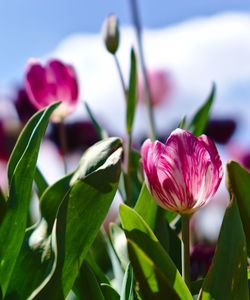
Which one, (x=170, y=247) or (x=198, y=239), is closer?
(x=170, y=247)

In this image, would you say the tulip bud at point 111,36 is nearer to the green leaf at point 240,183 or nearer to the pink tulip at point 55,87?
the pink tulip at point 55,87

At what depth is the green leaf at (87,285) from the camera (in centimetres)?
42

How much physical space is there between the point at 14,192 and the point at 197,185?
0.15 m

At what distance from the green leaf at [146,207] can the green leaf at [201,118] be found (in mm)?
202

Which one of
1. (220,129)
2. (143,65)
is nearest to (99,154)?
(143,65)

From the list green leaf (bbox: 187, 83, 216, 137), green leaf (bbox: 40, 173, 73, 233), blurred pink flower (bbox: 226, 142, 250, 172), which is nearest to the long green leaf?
green leaf (bbox: 40, 173, 73, 233)

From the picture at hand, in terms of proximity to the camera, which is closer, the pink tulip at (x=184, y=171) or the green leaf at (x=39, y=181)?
the pink tulip at (x=184, y=171)

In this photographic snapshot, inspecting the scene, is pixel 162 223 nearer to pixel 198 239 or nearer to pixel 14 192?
pixel 14 192

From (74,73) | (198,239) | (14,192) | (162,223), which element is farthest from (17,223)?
(198,239)

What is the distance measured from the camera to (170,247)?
0.50m

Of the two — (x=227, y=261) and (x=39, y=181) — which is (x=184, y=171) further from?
(x=39, y=181)

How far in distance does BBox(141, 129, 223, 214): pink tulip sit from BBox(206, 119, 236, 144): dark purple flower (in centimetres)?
70

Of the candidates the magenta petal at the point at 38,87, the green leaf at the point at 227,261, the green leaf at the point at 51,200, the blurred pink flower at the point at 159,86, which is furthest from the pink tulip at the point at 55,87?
the blurred pink flower at the point at 159,86

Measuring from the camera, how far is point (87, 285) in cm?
43
